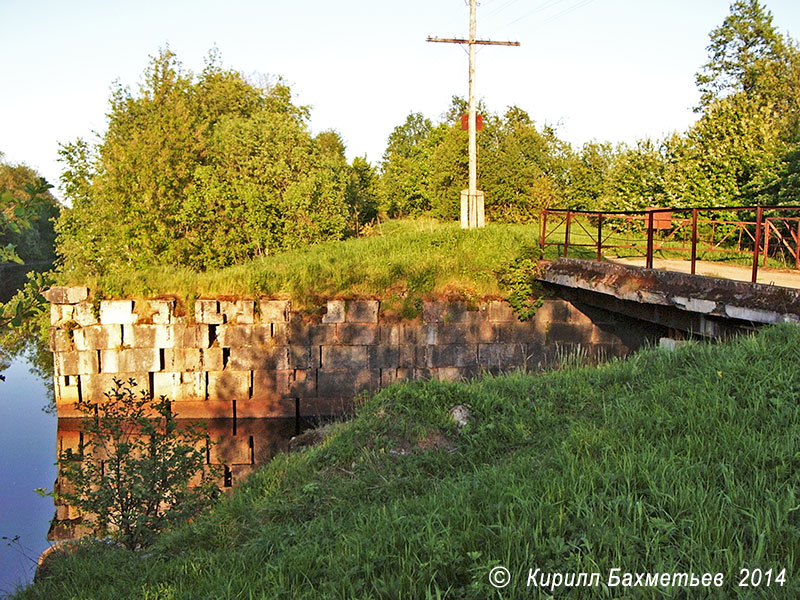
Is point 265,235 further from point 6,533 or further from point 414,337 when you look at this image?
point 6,533

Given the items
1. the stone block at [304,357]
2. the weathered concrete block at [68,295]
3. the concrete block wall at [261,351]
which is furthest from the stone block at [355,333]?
the weathered concrete block at [68,295]

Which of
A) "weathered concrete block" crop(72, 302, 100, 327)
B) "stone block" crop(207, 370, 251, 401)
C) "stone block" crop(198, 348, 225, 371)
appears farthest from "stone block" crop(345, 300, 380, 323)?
"weathered concrete block" crop(72, 302, 100, 327)

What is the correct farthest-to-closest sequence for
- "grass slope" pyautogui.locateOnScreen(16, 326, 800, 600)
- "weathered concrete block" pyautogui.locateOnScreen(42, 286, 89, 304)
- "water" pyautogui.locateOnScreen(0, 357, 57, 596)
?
"weathered concrete block" pyautogui.locateOnScreen(42, 286, 89, 304)
"water" pyautogui.locateOnScreen(0, 357, 57, 596)
"grass slope" pyautogui.locateOnScreen(16, 326, 800, 600)

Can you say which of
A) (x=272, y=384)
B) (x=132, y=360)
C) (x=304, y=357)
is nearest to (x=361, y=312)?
(x=304, y=357)

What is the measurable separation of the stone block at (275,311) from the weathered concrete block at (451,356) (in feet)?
9.99

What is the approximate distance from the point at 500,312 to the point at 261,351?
16.3 ft

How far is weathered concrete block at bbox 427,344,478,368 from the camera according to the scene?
12750mm

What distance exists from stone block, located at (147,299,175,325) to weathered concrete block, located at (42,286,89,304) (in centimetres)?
133

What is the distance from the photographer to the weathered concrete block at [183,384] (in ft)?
41.7

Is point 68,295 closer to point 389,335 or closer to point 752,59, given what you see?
Result: point 389,335

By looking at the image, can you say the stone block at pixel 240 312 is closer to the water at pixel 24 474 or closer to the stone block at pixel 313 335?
the stone block at pixel 313 335

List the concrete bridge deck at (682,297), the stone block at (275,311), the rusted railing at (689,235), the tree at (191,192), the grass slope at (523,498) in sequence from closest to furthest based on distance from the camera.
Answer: the grass slope at (523,498) < the concrete bridge deck at (682,297) < the stone block at (275,311) < the rusted railing at (689,235) < the tree at (191,192)

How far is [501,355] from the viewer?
12820 millimetres

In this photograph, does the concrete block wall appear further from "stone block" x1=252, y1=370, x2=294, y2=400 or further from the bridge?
the bridge
